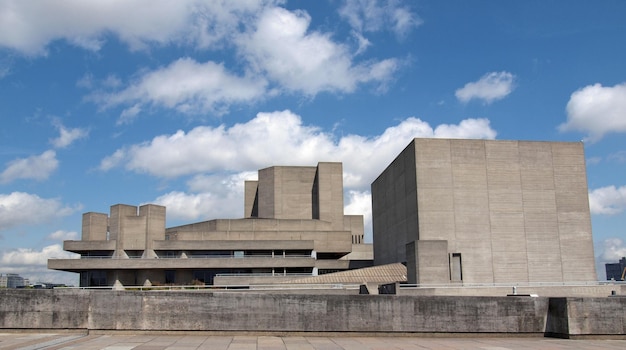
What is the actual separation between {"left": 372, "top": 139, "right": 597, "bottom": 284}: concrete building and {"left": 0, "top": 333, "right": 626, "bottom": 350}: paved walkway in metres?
37.6

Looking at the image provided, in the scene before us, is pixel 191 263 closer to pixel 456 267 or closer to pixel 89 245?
pixel 89 245

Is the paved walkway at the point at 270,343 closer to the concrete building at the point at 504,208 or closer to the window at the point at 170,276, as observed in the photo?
the concrete building at the point at 504,208

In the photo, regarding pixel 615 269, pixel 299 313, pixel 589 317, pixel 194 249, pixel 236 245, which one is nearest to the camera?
pixel 589 317

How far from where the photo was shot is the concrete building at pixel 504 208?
190 feet

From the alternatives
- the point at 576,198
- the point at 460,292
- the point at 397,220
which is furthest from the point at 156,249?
the point at 576,198

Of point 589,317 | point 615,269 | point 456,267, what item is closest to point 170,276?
point 456,267

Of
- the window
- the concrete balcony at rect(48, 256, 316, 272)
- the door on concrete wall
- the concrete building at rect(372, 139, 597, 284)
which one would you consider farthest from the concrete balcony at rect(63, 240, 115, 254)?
the door on concrete wall

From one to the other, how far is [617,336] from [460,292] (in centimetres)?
2795

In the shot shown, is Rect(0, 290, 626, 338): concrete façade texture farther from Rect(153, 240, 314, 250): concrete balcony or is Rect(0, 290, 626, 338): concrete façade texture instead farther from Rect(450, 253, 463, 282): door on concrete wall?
Rect(153, 240, 314, 250): concrete balcony

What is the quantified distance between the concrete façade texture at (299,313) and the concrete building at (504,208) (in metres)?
36.2

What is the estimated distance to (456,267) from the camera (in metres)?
57.4

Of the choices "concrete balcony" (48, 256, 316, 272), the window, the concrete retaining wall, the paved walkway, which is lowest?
the paved walkway

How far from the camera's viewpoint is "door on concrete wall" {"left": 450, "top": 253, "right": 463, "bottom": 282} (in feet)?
187

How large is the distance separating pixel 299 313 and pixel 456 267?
3993 centimetres
